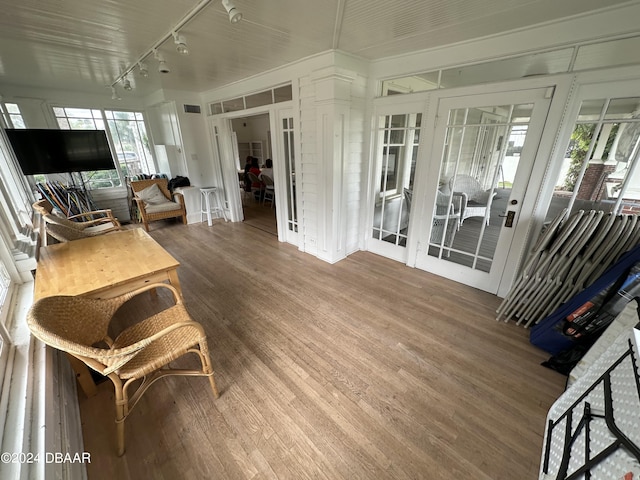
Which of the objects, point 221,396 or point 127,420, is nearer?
point 127,420

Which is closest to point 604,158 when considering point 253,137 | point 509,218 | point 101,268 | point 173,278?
point 509,218

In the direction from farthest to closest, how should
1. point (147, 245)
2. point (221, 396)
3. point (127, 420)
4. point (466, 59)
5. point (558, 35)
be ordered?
point (466, 59)
point (147, 245)
point (558, 35)
point (221, 396)
point (127, 420)

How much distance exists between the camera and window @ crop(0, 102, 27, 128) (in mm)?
4062

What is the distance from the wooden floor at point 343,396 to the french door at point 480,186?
16.8 inches

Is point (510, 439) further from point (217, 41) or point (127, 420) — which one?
point (217, 41)

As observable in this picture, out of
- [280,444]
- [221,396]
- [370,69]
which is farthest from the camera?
[370,69]

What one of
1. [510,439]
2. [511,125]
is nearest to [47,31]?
[511,125]

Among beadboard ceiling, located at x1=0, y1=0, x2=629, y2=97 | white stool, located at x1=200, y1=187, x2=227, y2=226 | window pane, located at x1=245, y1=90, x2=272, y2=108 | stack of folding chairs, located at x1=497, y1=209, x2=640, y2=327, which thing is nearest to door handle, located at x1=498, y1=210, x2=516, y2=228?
stack of folding chairs, located at x1=497, y1=209, x2=640, y2=327

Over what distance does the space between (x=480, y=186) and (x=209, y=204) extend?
4.67 meters

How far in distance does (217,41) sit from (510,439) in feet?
12.8

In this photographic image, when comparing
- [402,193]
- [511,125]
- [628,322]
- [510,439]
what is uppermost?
[511,125]

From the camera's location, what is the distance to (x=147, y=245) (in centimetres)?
216

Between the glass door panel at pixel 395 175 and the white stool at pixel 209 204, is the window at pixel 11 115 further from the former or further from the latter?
the glass door panel at pixel 395 175

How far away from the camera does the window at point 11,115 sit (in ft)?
13.3
